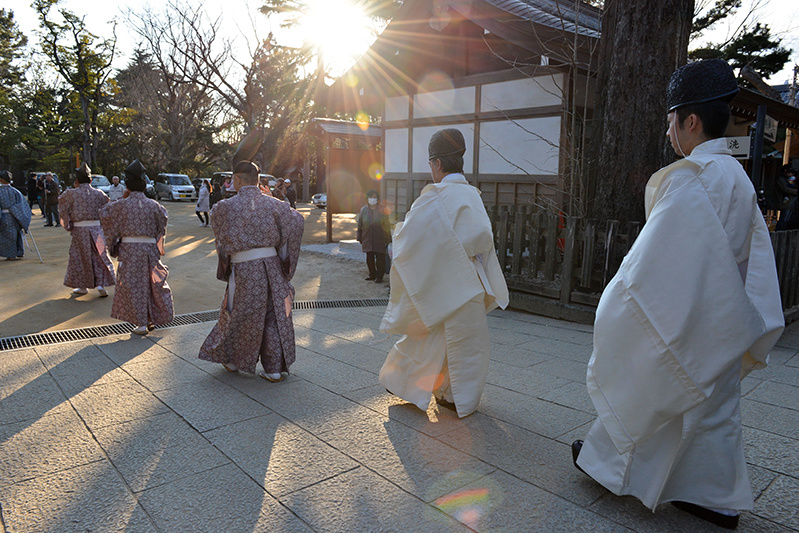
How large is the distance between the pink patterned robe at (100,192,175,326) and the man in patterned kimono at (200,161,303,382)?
1.68 meters

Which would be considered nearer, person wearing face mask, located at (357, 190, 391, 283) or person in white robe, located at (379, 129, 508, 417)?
person in white robe, located at (379, 129, 508, 417)

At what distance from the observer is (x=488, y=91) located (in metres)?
9.76

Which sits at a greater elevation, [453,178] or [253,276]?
[453,178]

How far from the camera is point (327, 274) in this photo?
31.2ft

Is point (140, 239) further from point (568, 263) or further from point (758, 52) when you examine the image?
point (758, 52)

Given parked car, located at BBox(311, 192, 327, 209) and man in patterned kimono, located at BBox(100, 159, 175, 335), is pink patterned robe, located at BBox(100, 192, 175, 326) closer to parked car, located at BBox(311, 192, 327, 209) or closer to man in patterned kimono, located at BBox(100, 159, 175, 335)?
man in patterned kimono, located at BBox(100, 159, 175, 335)

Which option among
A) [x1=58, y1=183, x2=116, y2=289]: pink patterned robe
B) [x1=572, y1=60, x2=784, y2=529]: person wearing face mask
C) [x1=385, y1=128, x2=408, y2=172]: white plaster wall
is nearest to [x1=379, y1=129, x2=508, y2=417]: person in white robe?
[x1=572, y1=60, x2=784, y2=529]: person wearing face mask

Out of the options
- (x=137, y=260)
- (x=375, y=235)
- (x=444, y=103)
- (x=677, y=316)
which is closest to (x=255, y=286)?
(x=137, y=260)

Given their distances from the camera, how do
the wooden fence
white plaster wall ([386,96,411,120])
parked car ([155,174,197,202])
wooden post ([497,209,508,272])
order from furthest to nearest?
parked car ([155,174,197,202]), white plaster wall ([386,96,411,120]), wooden post ([497,209,508,272]), the wooden fence

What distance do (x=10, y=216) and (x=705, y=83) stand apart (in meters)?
11.8

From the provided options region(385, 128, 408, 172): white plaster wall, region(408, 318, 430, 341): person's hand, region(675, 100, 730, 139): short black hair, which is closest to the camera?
region(675, 100, 730, 139): short black hair

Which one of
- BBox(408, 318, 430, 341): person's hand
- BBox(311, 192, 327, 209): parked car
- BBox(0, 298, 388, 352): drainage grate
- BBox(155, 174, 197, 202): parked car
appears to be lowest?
BBox(0, 298, 388, 352): drainage grate

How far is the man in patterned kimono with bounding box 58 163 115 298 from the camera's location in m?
7.23

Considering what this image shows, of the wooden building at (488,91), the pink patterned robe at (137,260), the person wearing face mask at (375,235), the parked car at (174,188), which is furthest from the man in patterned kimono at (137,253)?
the parked car at (174,188)
